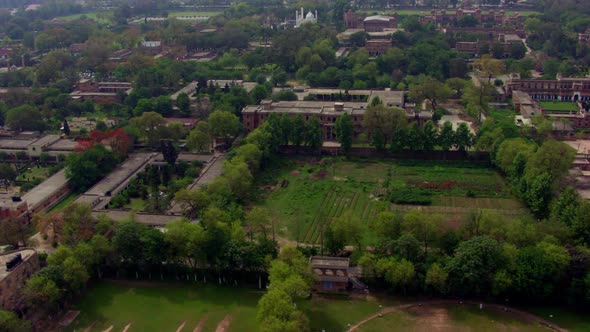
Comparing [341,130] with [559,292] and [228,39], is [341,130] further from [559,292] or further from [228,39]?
[228,39]

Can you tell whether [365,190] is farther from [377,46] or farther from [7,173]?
[377,46]

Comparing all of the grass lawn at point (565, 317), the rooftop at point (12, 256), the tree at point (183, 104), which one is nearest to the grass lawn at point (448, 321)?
the grass lawn at point (565, 317)

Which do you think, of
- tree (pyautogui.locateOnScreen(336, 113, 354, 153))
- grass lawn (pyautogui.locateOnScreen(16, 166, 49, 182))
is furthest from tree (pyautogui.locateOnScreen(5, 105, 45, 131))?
tree (pyautogui.locateOnScreen(336, 113, 354, 153))

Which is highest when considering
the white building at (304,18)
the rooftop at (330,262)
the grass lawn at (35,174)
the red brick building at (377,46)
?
the white building at (304,18)

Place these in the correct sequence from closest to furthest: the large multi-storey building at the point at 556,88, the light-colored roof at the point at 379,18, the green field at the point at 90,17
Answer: the large multi-storey building at the point at 556,88, the light-colored roof at the point at 379,18, the green field at the point at 90,17

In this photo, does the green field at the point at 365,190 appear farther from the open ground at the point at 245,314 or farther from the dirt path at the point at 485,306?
the dirt path at the point at 485,306

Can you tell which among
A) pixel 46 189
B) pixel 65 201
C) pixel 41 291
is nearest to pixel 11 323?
pixel 41 291

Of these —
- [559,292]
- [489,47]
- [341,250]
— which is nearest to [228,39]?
[489,47]
